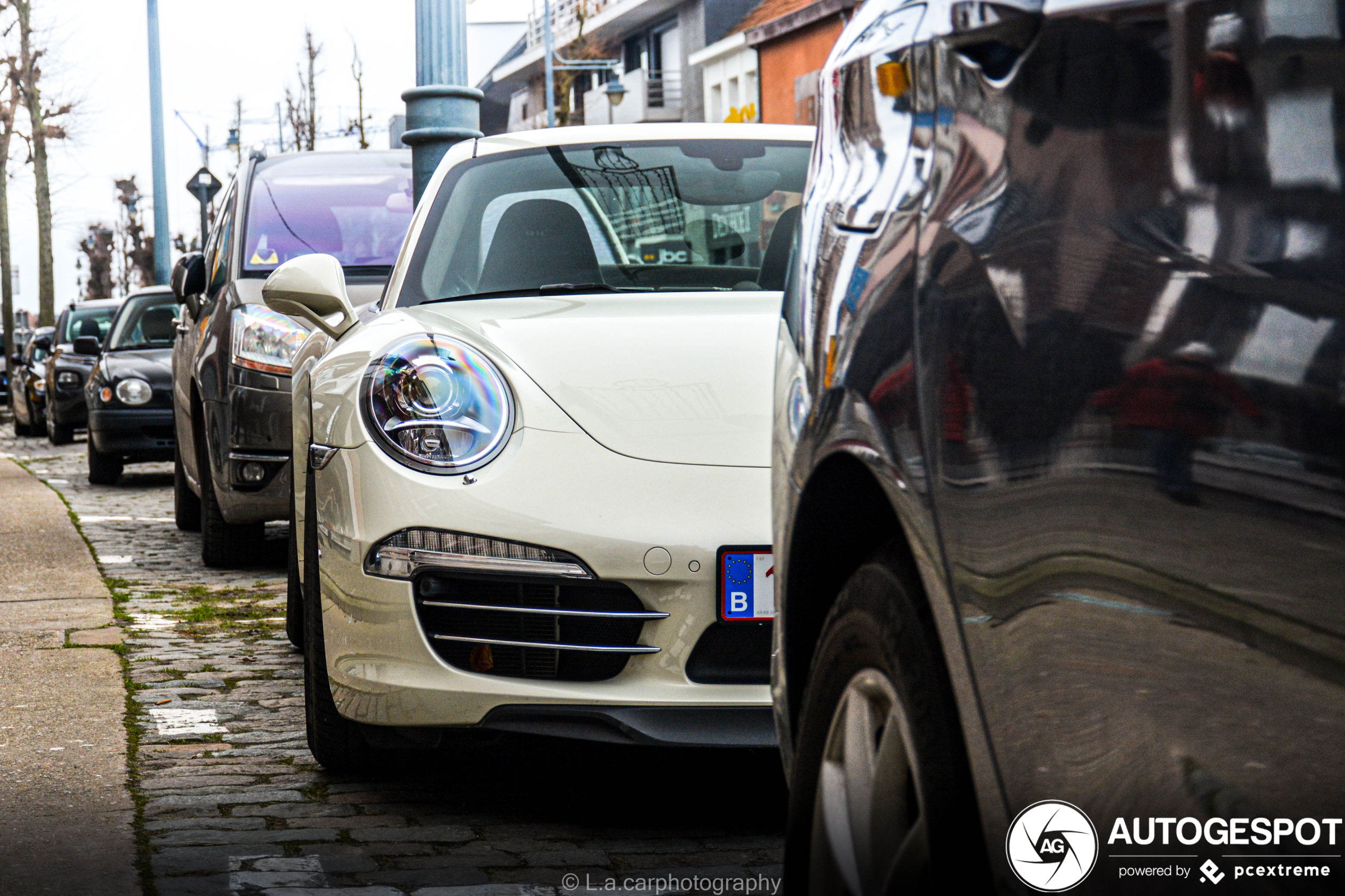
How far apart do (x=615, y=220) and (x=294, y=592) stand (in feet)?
5.20

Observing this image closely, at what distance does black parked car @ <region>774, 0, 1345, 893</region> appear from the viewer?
3.77 ft

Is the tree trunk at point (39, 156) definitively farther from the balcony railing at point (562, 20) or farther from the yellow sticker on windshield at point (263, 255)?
the yellow sticker on windshield at point (263, 255)

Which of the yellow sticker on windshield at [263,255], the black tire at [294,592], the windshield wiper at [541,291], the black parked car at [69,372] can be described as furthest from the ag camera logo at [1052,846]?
the black parked car at [69,372]

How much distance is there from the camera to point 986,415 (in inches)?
59.9

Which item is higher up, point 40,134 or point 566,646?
point 40,134

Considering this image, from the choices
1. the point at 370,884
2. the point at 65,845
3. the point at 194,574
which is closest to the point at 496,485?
the point at 370,884

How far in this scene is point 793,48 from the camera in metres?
37.7

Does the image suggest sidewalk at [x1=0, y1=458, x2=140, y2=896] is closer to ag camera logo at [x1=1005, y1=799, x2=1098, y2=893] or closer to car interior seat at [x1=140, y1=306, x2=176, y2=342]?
ag camera logo at [x1=1005, y1=799, x2=1098, y2=893]

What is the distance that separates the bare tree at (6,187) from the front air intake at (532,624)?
3240 cm

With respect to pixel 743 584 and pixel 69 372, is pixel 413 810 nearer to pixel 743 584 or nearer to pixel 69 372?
pixel 743 584

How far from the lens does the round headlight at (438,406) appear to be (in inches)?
138

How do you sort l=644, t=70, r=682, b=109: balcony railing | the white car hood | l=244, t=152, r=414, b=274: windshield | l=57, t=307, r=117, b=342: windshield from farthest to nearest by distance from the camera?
l=644, t=70, r=682, b=109: balcony railing, l=57, t=307, r=117, b=342: windshield, l=244, t=152, r=414, b=274: windshield, the white car hood

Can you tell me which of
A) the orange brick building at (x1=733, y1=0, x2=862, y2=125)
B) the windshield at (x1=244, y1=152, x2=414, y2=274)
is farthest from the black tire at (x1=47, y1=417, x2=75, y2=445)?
the orange brick building at (x1=733, y1=0, x2=862, y2=125)

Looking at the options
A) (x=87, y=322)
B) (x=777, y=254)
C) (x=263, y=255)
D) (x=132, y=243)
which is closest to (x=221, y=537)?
(x=263, y=255)
